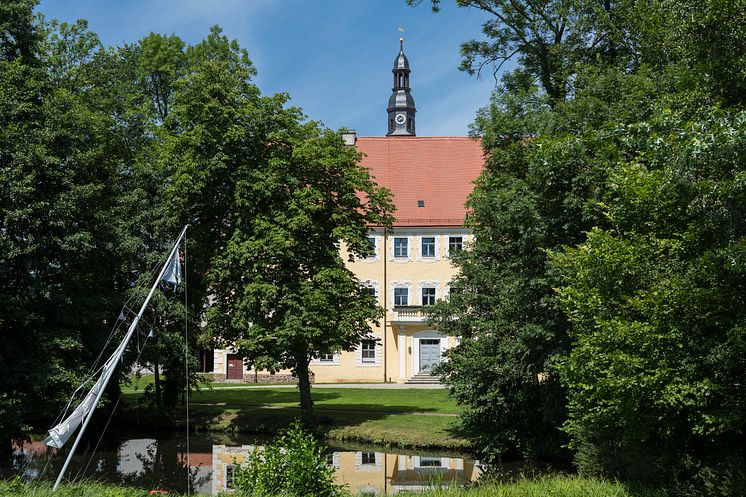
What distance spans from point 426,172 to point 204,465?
27805 mm

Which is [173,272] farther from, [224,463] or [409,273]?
[409,273]

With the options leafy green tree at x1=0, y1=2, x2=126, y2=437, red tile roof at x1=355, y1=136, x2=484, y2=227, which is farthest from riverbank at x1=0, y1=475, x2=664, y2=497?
red tile roof at x1=355, y1=136, x2=484, y2=227

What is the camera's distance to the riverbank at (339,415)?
2331 centimetres

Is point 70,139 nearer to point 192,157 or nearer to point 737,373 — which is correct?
point 192,157

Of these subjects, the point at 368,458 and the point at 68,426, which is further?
the point at 368,458

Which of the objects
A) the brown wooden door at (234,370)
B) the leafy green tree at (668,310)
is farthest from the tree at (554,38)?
the brown wooden door at (234,370)

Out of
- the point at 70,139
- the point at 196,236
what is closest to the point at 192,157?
the point at 196,236

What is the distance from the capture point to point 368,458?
2175cm

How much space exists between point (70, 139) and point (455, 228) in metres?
24.9

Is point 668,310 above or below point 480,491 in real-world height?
above

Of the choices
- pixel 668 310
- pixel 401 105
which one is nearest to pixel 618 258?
pixel 668 310

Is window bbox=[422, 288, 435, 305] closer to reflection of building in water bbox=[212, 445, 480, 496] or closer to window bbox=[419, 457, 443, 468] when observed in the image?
reflection of building in water bbox=[212, 445, 480, 496]

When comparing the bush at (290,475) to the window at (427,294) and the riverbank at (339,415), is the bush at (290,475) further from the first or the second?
the window at (427,294)

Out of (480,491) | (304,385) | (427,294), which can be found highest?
(427,294)
